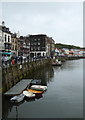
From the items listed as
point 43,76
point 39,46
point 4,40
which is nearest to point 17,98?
point 43,76

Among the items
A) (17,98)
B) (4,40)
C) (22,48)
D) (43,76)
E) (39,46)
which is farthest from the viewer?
(39,46)

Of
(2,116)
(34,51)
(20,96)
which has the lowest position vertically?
(2,116)

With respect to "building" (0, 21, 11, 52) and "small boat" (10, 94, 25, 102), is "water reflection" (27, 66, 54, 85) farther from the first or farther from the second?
"building" (0, 21, 11, 52)

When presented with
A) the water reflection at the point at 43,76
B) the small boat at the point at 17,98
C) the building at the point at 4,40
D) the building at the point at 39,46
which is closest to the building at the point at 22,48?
the building at the point at 39,46

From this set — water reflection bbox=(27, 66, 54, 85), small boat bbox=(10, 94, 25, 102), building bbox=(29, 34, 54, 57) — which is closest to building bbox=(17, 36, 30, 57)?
building bbox=(29, 34, 54, 57)

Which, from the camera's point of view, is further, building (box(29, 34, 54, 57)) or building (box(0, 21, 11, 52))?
building (box(29, 34, 54, 57))

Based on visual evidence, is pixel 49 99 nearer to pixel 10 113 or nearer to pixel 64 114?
pixel 64 114

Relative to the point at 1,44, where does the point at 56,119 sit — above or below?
below

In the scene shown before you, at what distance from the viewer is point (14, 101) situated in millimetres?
18375

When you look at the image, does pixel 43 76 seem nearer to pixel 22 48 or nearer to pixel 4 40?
pixel 4 40

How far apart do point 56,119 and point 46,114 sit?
140 centimetres

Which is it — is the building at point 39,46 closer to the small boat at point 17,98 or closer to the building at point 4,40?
the building at point 4,40

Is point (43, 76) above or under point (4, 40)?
under

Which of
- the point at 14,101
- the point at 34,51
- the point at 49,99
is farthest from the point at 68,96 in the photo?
the point at 34,51
